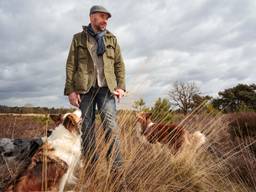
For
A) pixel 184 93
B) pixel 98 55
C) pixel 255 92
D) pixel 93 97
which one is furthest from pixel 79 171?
pixel 255 92

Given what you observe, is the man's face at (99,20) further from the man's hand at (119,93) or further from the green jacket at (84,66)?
the man's hand at (119,93)

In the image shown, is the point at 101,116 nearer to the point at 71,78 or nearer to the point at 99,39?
the point at 71,78

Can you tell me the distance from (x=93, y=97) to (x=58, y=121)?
0.65 m

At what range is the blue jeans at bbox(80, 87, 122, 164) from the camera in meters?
4.52

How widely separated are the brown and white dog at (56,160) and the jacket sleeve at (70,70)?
1.62ft

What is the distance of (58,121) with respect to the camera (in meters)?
4.35

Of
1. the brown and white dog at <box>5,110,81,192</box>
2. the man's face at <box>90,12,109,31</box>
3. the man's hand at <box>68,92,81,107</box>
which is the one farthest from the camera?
the man's face at <box>90,12,109,31</box>

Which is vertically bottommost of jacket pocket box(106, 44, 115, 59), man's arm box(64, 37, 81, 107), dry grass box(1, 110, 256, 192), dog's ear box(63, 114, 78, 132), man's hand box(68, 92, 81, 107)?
dry grass box(1, 110, 256, 192)

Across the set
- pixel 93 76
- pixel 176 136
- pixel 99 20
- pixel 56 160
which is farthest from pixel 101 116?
pixel 176 136

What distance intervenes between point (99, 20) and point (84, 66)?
25.9 inches

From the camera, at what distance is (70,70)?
4844mm

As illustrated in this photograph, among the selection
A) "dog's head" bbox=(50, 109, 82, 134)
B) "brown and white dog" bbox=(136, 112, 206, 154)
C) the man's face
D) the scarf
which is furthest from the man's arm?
"brown and white dog" bbox=(136, 112, 206, 154)

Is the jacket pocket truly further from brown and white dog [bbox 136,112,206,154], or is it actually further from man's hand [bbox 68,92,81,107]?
brown and white dog [bbox 136,112,206,154]

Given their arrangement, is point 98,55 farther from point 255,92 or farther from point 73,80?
point 255,92
